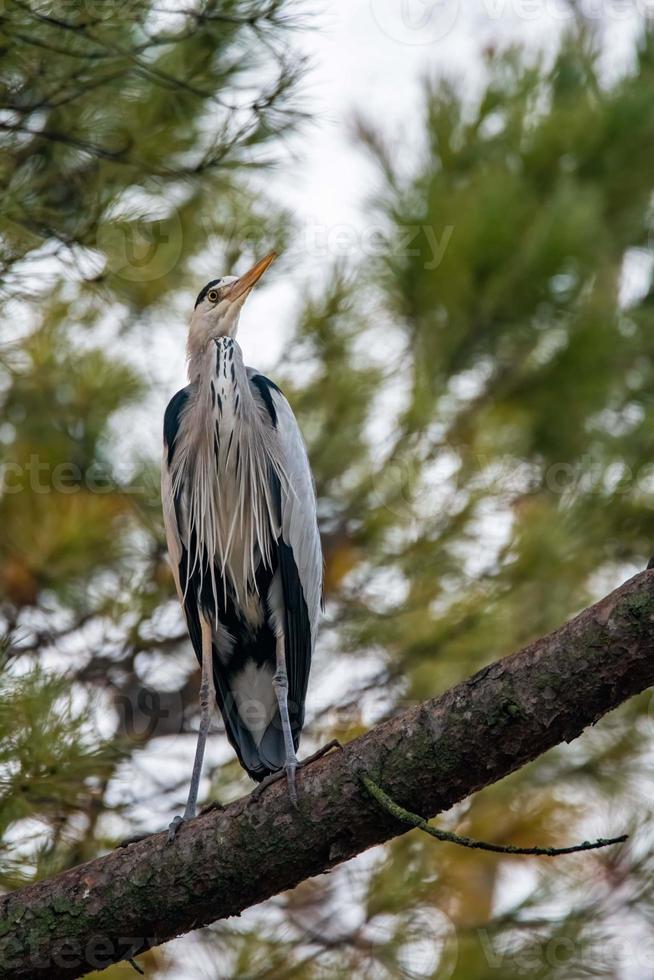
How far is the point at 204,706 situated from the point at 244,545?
0.48 m

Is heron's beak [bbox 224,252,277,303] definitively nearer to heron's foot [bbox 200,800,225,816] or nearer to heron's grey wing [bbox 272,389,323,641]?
heron's grey wing [bbox 272,389,323,641]

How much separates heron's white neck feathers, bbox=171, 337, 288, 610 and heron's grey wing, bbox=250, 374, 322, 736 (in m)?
0.04

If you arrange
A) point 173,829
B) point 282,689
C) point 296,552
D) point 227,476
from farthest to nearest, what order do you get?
point 227,476, point 296,552, point 282,689, point 173,829

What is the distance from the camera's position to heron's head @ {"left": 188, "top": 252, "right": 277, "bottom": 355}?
3793 millimetres

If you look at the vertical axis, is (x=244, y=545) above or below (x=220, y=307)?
below

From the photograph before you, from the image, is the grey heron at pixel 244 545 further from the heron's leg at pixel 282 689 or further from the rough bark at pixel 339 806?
the rough bark at pixel 339 806

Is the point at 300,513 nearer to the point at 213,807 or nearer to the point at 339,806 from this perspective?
the point at 213,807

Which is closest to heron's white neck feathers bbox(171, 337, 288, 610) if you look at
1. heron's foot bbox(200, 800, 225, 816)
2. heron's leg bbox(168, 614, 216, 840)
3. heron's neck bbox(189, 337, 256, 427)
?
heron's neck bbox(189, 337, 256, 427)

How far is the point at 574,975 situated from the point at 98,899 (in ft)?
6.29

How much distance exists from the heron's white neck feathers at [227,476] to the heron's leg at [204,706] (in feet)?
0.39

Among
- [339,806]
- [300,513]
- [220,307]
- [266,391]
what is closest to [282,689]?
[300,513]

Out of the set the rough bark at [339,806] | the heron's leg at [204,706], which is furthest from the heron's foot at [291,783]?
the heron's leg at [204,706]

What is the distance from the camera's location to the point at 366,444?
448 centimetres

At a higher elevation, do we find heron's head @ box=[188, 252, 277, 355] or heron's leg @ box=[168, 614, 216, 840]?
heron's head @ box=[188, 252, 277, 355]
